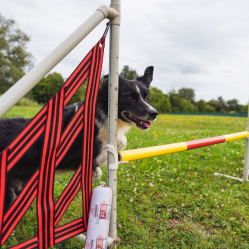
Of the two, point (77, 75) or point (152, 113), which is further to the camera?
point (152, 113)

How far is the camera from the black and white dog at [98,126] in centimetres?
197

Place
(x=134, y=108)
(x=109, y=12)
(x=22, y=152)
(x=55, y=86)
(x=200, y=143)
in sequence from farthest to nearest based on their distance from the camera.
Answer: (x=55, y=86)
(x=200, y=143)
(x=134, y=108)
(x=109, y=12)
(x=22, y=152)

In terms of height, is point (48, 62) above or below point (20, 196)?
above

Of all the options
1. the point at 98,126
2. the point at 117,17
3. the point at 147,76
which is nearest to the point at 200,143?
the point at 147,76

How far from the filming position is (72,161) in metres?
2.28

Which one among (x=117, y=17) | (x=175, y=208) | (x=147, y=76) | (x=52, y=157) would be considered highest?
(x=117, y=17)

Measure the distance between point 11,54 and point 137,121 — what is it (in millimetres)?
35285

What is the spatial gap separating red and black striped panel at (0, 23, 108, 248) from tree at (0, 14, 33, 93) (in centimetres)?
3057

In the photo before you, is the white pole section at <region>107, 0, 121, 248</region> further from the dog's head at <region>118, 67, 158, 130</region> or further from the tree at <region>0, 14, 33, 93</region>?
the tree at <region>0, 14, 33, 93</region>

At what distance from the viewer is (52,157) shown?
151cm

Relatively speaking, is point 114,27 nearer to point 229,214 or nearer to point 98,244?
A: point 98,244

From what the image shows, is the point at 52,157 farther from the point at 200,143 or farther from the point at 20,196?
the point at 200,143

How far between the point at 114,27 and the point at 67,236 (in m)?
1.59

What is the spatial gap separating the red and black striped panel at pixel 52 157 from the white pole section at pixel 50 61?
157 millimetres
